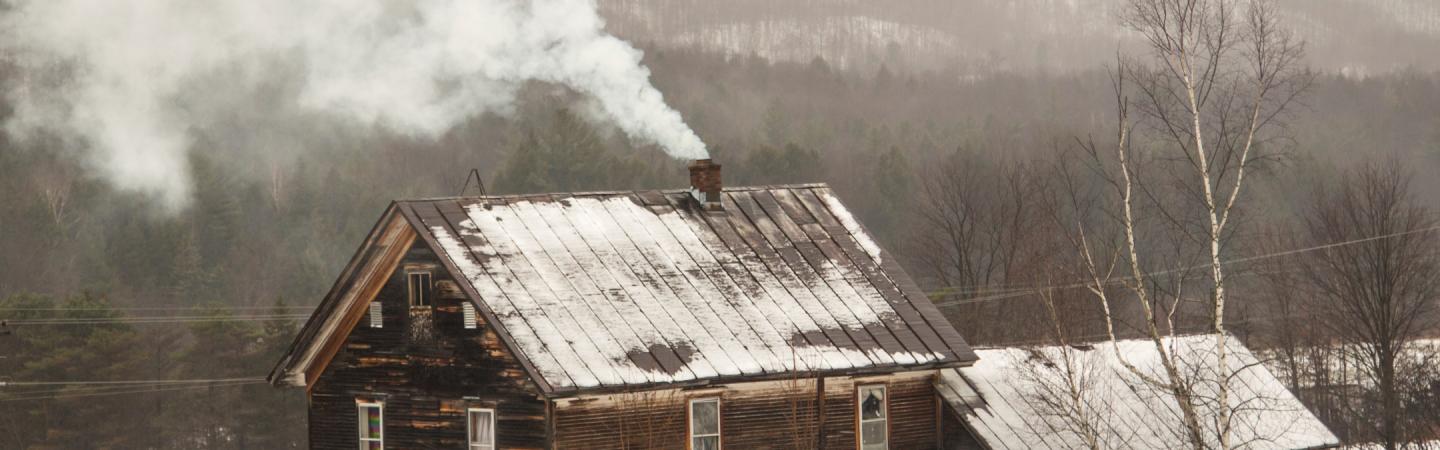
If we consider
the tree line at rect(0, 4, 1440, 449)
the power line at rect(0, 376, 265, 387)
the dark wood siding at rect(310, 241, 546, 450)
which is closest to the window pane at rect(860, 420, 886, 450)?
the tree line at rect(0, 4, 1440, 449)

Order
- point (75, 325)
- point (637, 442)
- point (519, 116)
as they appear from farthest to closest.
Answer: point (519, 116) → point (75, 325) → point (637, 442)

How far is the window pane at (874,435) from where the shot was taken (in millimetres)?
29234

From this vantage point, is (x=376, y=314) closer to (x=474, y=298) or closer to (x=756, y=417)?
(x=474, y=298)

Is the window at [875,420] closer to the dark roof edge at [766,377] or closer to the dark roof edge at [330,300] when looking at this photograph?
the dark roof edge at [766,377]

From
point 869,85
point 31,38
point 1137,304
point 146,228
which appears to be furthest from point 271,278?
point 869,85

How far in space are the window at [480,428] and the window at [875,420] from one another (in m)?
5.88

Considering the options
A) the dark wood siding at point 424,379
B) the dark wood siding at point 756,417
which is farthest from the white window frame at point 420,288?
the dark wood siding at point 756,417

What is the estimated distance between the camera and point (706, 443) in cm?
2786

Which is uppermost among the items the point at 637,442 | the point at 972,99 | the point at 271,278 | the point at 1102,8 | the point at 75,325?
the point at 1102,8

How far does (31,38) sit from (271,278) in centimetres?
2940

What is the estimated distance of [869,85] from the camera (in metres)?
150

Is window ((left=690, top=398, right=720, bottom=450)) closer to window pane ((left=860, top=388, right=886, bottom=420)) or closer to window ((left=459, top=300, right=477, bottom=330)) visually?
window pane ((left=860, top=388, right=886, bottom=420))

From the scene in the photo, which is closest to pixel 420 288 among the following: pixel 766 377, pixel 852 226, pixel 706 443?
pixel 706 443

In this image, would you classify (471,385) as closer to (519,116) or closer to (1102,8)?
(519,116)
